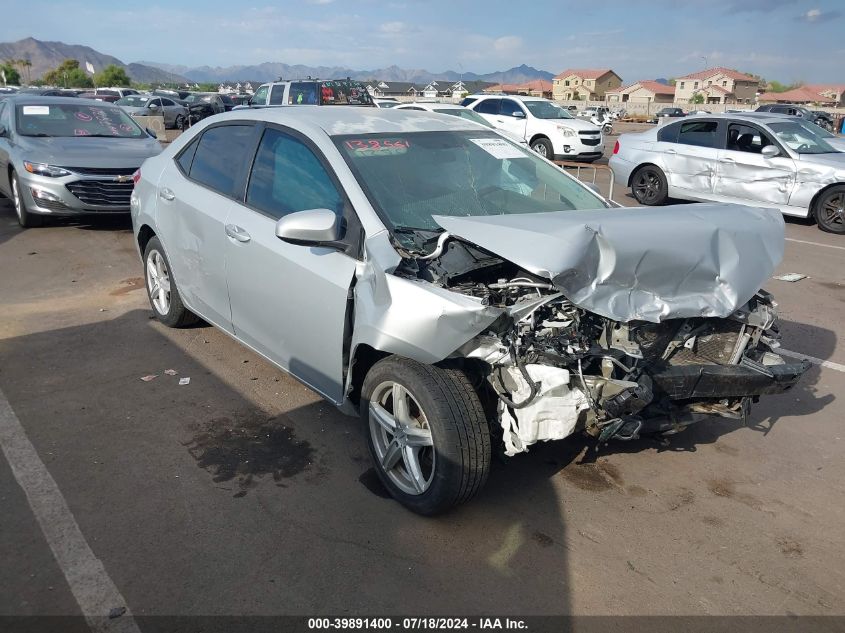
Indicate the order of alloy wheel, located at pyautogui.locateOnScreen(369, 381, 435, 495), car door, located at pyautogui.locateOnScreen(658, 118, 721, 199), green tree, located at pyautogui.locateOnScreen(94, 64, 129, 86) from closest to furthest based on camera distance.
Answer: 1. alloy wheel, located at pyautogui.locateOnScreen(369, 381, 435, 495)
2. car door, located at pyautogui.locateOnScreen(658, 118, 721, 199)
3. green tree, located at pyautogui.locateOnScreen(94, 64, 129, 86)

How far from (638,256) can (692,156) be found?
31.8 ft

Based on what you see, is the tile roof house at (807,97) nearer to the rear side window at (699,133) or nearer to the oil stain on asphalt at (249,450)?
the rear side window at (699,133)

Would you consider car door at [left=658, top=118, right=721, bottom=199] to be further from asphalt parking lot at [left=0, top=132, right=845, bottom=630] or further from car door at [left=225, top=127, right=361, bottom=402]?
car door at [left=225, top=127, right=361, bottom=402]

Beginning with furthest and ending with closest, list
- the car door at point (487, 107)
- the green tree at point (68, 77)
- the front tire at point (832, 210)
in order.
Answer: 1. the green tree at point (68, 77)
2. the car door at point (487, 107)
3. the front tire at point (832, 210)

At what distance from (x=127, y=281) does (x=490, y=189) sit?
15.4 feet

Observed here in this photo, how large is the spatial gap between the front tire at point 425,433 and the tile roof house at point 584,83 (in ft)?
386

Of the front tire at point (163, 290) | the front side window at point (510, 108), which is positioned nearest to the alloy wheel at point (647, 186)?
the front side window at point (510, 108)

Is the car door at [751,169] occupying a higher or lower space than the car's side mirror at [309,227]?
lower

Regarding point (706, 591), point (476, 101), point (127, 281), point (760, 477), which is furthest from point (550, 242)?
point (476, 101)

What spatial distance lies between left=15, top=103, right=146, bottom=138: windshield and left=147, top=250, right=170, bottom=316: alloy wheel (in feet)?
17.4

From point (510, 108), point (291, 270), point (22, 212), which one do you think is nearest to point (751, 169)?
point (510, 108)

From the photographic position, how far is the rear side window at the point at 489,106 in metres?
19.4

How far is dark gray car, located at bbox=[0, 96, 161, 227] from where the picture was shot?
8703 mm

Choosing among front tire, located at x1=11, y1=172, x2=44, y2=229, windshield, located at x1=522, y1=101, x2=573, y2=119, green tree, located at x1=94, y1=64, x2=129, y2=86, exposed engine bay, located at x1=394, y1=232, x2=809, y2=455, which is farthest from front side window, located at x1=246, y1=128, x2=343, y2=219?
green tree, located at x1=94, y1=64, x2=129, y2=86
